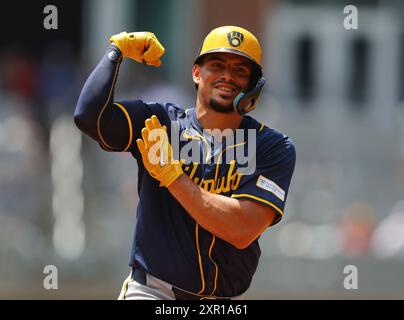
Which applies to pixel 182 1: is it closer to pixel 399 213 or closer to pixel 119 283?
pixel 399 213

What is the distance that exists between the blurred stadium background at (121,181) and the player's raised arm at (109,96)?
16.9ft

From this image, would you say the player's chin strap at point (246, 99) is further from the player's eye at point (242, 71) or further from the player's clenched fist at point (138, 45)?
the player's clenched fist at point (138, 45)

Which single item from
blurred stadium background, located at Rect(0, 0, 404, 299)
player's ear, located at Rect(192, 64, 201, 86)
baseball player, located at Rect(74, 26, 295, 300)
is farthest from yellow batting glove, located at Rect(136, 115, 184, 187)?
blurred stadium background, located at Rect(0, 0, 404, 299)

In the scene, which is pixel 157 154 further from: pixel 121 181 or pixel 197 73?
pixel 121 181

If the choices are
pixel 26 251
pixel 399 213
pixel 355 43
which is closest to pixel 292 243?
pixel 399 213

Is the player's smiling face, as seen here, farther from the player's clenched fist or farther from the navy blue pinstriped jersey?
the player's clenched fist

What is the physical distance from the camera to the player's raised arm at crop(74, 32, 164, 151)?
4793mm

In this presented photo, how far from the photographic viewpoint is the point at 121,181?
1081 cm

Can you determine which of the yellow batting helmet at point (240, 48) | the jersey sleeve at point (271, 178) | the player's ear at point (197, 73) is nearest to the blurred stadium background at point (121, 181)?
the jersey sleeve at point (271, 178)

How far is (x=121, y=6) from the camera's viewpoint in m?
17.0

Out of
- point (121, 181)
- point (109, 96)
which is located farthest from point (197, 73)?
point (121, 181)

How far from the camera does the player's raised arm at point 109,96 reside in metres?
4.79

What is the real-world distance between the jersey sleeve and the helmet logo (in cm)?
56

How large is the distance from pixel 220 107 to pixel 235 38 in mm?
370
